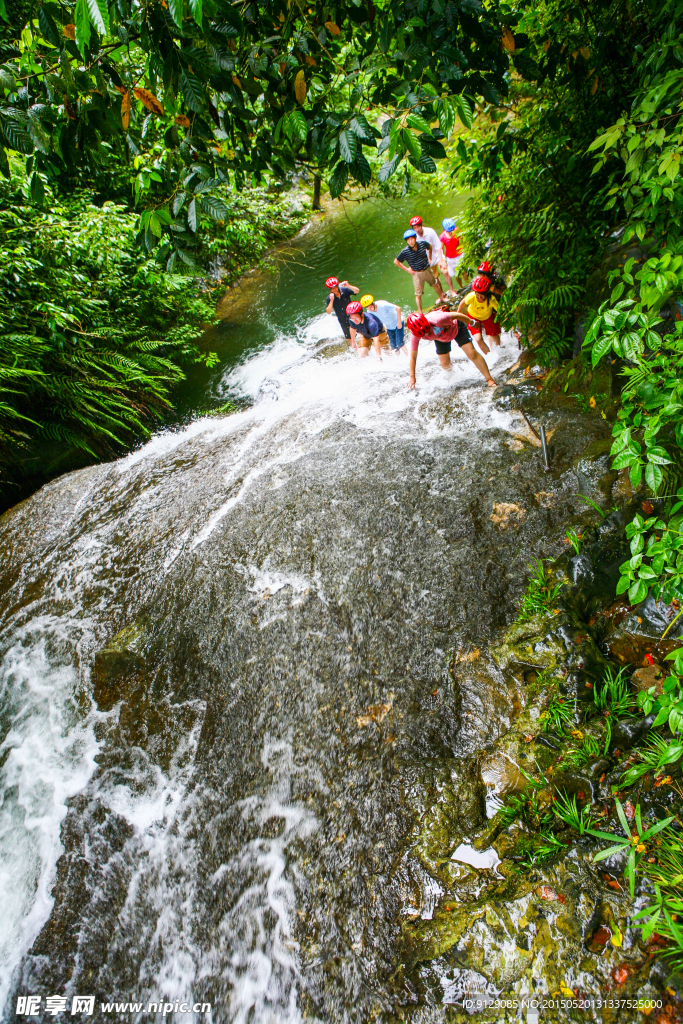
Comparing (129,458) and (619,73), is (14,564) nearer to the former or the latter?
(129,458)

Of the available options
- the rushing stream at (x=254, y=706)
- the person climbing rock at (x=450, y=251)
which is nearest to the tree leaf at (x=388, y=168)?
the rushing stream at (x=254, y=706)

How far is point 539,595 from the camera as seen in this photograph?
3416mm

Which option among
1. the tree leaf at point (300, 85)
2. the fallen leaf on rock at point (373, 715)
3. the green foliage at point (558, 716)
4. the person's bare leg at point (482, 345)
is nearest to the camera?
the tree leaf at point (300, 85)

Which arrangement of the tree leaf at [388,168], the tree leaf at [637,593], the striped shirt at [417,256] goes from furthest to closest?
the striped shirt at [417,256] → the tree leaf at [637,593] → the tree leaf at [388,168]

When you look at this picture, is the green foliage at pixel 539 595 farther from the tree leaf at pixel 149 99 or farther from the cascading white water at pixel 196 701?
the tree leaf at pixel 149 99

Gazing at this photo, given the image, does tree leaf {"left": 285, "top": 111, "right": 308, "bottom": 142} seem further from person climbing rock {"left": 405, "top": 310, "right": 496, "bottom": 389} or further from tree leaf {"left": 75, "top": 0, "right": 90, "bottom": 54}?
person climbing rock {"left": 405, "top": 310, "right": 496, "bottom": 389}

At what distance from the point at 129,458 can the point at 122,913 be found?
230 inches

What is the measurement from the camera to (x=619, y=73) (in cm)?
399

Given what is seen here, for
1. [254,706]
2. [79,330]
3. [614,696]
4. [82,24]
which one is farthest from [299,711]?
[79,330]

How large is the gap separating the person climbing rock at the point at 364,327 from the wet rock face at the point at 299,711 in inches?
138

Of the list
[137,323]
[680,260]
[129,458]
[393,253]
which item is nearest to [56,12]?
[680,260]

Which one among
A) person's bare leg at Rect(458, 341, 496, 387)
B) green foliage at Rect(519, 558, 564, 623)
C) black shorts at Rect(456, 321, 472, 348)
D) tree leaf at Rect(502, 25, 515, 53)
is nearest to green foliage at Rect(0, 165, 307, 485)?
black shorts at Rect(456, 321, 472, 348)

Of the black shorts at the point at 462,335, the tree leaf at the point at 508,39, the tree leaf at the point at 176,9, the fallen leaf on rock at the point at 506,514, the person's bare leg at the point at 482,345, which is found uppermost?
the tree leaf at the point at 176,9

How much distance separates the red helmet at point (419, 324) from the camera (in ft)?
19.3
